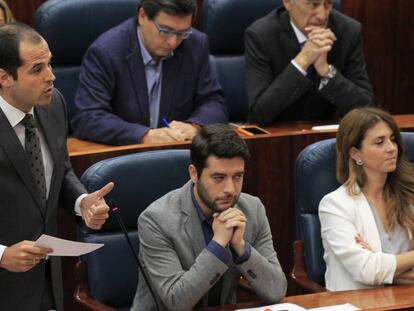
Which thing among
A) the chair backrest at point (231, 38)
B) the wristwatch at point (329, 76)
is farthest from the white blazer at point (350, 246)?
the chair backrest at point (231, 38)

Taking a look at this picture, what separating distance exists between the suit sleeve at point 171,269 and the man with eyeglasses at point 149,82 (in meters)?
0.46

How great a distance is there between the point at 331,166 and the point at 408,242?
0.65ft

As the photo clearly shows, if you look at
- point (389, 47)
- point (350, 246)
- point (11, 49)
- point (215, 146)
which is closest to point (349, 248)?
point (350, 246)

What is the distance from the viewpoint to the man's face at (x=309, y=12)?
2186 mm

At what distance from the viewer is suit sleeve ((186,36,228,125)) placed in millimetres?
2135

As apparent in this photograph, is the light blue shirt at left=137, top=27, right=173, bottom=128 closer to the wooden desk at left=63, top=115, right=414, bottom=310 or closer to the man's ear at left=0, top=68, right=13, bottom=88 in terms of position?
the wooden desk at left=63, top=115, right=414, bottom=310

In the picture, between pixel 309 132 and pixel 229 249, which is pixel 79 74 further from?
pixel 229 249

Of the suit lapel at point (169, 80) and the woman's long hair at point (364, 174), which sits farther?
the suit lapel at point (169, 80)

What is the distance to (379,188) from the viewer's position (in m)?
1.83

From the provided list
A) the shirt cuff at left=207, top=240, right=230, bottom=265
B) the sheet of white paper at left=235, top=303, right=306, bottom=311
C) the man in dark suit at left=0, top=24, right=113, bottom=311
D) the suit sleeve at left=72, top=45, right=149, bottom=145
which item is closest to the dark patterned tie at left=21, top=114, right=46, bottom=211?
the man in dark suit at left=0, top=24, right=113, bottom=311

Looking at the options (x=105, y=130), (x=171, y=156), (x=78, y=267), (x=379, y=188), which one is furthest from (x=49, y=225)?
(x=379, y=188)

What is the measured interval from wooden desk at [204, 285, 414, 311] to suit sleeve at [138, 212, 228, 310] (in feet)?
0.14

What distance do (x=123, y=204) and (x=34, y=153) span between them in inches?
9.1

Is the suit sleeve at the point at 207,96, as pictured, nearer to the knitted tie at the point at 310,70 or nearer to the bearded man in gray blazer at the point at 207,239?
the knitted tie at the point at 310,70
